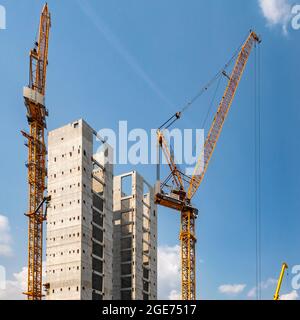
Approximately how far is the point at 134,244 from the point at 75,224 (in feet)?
148

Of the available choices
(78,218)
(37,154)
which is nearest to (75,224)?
(78,218)

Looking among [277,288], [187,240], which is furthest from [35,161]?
[277,288]

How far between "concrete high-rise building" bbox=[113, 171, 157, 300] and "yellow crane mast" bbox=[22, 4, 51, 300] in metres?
31.2

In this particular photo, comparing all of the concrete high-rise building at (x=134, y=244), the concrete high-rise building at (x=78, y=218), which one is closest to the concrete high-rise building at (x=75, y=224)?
the concrete high-rise building at (x=78, y=218)

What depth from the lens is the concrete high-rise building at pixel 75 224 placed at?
125812 millimetres

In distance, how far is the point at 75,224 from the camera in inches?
5039

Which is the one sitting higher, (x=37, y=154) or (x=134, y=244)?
(x=37, y=154)

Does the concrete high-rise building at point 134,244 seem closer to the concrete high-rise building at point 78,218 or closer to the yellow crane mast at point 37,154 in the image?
the concrete high-rise building at point 78,218

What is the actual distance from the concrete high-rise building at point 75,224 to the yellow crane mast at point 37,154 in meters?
7.14

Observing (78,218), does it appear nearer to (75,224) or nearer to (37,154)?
(75,224)
